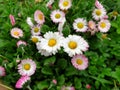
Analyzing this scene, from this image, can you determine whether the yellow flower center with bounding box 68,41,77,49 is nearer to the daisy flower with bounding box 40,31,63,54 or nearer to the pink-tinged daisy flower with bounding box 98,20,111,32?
the daisy flower with bounding box 40,31,63,54

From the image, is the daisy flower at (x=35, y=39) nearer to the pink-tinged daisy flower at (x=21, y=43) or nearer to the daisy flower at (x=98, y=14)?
the pink-tinged daisy flower at (x=21, y=43)

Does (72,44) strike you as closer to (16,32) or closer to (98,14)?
(98,14)

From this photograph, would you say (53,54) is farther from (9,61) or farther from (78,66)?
(9,61)

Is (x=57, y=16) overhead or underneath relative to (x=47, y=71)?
overhead

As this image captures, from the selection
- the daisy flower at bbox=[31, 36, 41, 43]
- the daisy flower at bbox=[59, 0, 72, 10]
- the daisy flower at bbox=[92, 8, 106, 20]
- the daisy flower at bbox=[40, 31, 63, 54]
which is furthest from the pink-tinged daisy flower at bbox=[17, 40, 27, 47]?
the daisy flower at bbox=[92, 8, 106, 20]

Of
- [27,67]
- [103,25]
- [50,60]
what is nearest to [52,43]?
[50,60]
